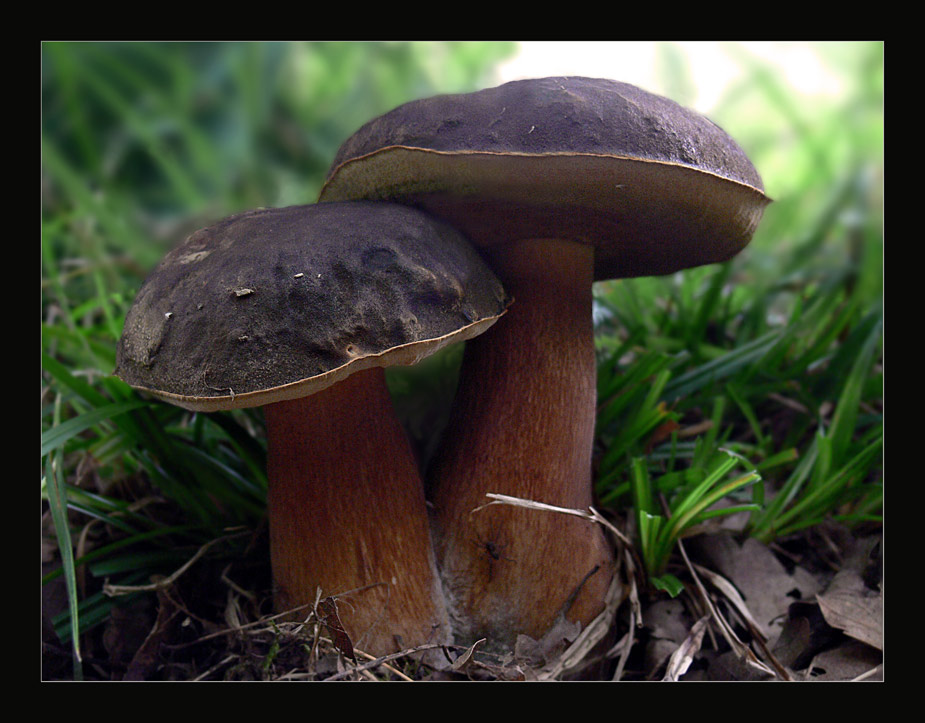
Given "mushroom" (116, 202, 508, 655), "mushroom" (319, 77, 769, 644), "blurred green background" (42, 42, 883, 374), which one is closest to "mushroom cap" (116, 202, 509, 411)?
"mushroom" (116, 202, 508, 655)

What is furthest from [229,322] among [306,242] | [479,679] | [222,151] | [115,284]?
[222,151]

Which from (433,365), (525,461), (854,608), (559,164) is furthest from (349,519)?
(854,608)

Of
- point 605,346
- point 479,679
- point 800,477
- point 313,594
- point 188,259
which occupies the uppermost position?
point 188,259

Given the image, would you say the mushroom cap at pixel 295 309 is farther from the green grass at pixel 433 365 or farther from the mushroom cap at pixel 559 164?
the green grass at pixel 433 365

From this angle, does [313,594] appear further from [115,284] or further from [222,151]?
[222,151]

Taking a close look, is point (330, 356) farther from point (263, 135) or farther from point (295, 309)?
point (263, 135)

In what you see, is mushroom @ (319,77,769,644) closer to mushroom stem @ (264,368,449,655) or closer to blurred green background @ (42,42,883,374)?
mushroom stem @ (264,368,449,655)
